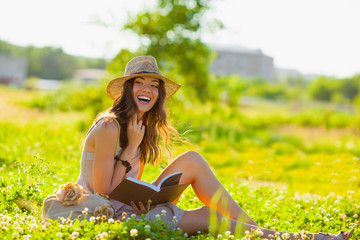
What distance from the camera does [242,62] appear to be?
17.0 m

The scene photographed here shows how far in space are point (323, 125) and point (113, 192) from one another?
1453 cm

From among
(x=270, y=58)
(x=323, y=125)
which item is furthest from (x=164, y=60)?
(x=323, y=125)

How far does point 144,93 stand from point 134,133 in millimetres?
321

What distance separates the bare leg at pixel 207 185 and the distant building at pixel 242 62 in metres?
11.4

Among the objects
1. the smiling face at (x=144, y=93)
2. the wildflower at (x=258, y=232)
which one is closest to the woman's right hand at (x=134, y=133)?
the smiling face at (x=144, y=93)

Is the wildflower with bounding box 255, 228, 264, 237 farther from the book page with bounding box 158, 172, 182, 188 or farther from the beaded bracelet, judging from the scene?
the beaded bracelet

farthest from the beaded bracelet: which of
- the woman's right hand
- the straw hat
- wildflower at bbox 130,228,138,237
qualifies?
wildflower at bbox 130,228,138,237

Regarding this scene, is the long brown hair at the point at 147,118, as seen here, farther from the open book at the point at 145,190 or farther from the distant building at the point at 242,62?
the distant building at the point at 242,62

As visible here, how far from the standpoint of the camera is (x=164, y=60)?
11109 mm

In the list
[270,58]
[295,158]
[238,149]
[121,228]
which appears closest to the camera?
[121,228]

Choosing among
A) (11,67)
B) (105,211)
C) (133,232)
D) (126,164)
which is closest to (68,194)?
(105,211)

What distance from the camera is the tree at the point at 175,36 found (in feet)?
35.3

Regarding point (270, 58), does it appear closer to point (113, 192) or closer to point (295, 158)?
point (295, 158)

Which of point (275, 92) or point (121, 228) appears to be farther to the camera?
point (275, 92)
